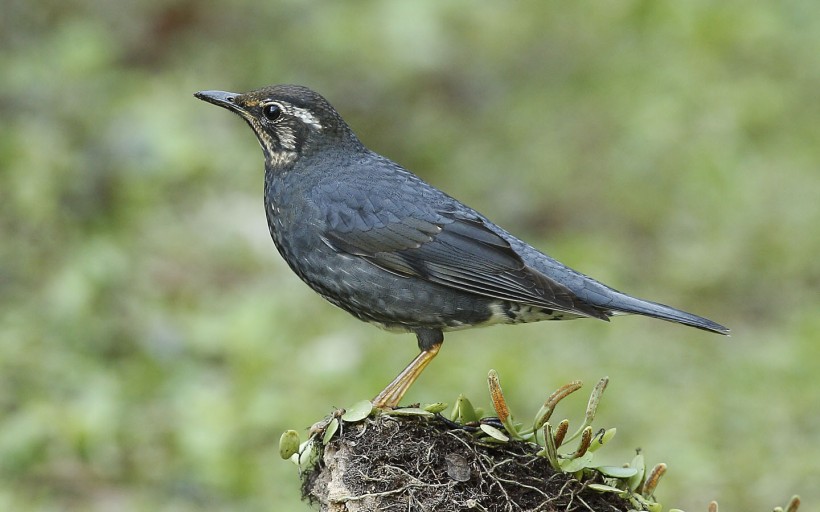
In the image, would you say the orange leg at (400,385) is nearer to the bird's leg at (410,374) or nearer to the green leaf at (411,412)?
the bird's leg at (410,374)

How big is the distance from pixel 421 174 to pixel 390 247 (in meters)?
7.18

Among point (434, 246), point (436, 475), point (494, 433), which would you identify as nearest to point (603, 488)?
point (494, 433)

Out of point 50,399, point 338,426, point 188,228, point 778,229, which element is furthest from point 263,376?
point 778,229

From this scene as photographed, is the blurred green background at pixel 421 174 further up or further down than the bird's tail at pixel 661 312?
further up

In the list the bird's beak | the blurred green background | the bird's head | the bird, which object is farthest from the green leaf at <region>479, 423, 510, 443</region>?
the blurred green background

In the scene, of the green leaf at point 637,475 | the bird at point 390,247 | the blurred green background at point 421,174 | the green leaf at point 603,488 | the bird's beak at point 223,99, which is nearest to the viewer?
the green leaf at point 603,488

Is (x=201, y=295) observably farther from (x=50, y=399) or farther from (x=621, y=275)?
(x=621, y=275)

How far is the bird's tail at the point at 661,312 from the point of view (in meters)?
4.81

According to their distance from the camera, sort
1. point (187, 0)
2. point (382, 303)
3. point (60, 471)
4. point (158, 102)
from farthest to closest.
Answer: point (187, 0), point (158, 102), point (60, 471), point (382, 303)

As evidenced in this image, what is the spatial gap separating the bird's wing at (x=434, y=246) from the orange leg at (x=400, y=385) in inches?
15.9

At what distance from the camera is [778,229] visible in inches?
457

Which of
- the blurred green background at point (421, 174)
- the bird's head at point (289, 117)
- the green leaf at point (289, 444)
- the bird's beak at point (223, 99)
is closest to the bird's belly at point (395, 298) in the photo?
the bird's head at point (289, 117)

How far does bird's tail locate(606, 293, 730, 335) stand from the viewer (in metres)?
4.81

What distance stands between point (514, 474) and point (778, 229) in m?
8.29
